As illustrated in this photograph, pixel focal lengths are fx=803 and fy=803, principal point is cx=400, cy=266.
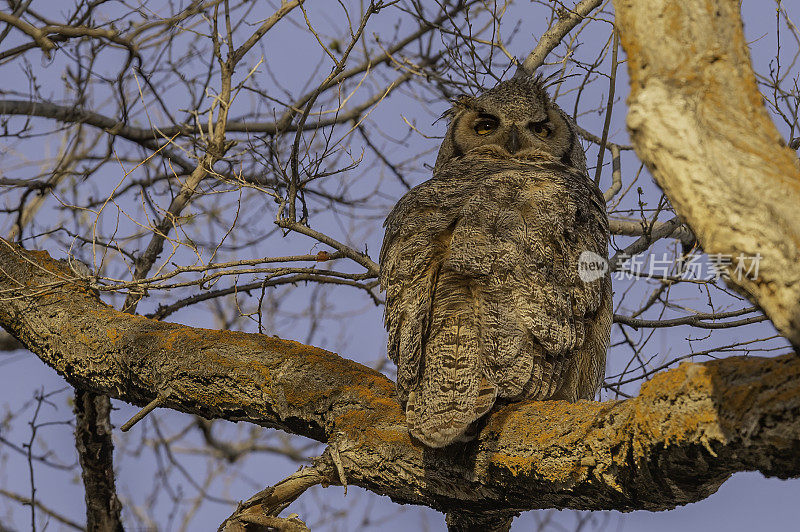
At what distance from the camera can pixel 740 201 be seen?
1.83 m

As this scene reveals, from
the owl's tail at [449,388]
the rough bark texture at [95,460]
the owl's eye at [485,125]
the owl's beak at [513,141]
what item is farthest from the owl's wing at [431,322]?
the rough bark texture at [95,460]

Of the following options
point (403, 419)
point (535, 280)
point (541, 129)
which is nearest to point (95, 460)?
point (403, 419)

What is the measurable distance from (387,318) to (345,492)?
864 millimetres

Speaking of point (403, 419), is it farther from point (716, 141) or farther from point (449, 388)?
point (716, 141)

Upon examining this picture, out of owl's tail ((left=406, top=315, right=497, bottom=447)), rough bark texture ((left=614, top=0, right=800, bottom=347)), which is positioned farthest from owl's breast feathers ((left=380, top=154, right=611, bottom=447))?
rough bark texture ((left=614, top=0, right=800, bottom=347))

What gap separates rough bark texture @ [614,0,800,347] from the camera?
5.93ft

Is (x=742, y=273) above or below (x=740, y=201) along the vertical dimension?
below

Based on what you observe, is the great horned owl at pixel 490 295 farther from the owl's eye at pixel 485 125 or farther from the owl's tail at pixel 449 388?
the owl's eye at pixel 485 125

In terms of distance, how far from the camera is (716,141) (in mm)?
1875

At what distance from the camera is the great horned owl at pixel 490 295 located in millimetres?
2977

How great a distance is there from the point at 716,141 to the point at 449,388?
139cm

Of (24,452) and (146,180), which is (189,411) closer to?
(24,452)

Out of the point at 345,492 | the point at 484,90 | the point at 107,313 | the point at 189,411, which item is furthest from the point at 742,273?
the point at 484,90

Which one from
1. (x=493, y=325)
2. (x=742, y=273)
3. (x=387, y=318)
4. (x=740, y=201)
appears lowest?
(x=742, y=273)
